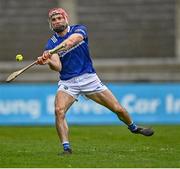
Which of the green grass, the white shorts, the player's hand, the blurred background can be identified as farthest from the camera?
the blurred background

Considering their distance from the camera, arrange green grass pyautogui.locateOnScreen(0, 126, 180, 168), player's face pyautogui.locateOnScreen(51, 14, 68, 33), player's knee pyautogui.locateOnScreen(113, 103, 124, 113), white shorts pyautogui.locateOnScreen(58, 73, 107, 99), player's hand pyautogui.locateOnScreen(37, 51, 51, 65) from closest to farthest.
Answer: green grass pyautogui.locateOnScreen(0, 126, 180, 168), player's hand pyautogui.locateOnScreen(37, 51, 51, 65), player's face pyautogui.locateOnScreen(51, 14, 68, 33), white shorts pyautogui.locateOnScreen(58, 73, 107, 99), player's knee pyautogui.locateOnScreen(113, 103, 124, 113)

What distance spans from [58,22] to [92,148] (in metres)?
2.67

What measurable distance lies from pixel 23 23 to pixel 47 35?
109 cm

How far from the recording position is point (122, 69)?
31.8m

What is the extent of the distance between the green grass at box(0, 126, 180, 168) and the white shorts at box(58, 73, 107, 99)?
1.05m

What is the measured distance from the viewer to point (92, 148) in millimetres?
14859

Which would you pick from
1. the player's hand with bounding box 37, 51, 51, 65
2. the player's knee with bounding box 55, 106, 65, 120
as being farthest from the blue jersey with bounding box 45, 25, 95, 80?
the player's knee with bounding box 55, 106, 65, 120

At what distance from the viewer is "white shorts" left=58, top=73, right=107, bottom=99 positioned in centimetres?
1369

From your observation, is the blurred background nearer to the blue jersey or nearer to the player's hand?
the blue jersey

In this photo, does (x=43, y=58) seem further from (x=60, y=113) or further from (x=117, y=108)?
(x=117, y=108)

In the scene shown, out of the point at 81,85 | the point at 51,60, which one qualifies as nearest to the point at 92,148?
the point at 81,85

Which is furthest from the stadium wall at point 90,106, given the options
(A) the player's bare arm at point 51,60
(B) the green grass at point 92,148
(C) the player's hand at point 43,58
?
(C) the player's hand at point 43,58

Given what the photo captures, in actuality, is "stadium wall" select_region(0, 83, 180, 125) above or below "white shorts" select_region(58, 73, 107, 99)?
below

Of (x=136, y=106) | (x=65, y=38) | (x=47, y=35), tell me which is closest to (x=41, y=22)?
(x=47, y=35)
